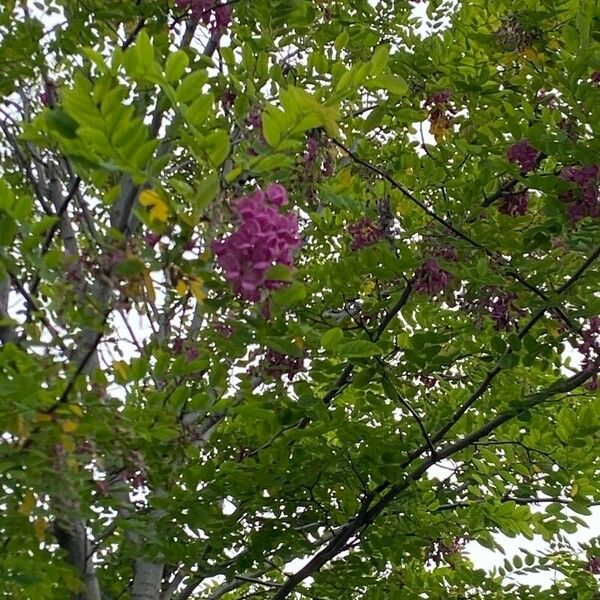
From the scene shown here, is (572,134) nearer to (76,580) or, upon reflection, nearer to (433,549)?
(76,580)

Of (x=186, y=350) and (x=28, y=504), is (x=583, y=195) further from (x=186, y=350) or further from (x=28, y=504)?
(x=28, y=504)

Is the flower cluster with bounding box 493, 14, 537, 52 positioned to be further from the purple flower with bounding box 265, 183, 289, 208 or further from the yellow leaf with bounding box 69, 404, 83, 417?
the yellow leaf with bounding box 69, 404, 83, 417

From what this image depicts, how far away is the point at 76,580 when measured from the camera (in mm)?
2451

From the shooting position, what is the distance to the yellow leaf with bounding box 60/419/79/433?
1678 mm

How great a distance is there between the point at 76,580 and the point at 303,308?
1.34m

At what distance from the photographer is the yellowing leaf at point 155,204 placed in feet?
4.68

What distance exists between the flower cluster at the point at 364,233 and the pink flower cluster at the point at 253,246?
165 centimetres

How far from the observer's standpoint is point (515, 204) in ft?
10.6

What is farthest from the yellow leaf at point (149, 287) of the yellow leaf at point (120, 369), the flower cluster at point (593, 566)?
the flower cluster at point (593, 566)

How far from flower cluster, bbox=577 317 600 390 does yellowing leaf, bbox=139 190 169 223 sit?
76.4 inches

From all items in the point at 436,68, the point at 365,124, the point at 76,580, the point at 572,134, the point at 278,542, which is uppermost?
the point at 436,68

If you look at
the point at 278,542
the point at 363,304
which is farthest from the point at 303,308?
the point at 278,542

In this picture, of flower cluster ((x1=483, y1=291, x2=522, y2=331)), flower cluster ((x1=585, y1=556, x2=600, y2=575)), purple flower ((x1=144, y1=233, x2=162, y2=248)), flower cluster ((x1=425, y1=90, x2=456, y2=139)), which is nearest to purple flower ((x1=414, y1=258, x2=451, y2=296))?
flower cluster ((x1=483, y1=291, x2=522, y2=331))

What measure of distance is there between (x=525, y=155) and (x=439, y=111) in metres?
1.00
